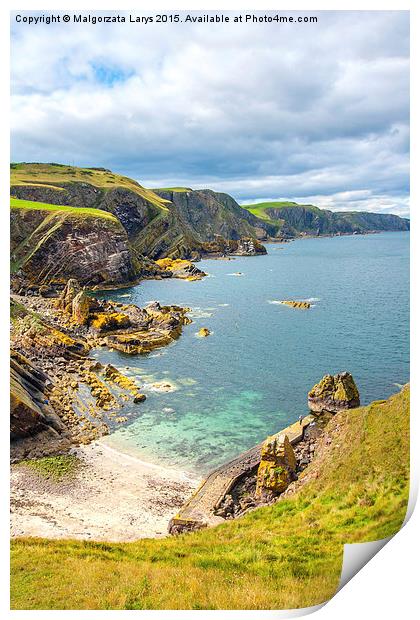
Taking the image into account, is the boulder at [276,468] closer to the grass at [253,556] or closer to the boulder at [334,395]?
the grass at [253,556]

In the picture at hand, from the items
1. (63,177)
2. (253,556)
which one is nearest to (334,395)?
(253,556)

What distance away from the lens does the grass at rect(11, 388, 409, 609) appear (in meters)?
11.7

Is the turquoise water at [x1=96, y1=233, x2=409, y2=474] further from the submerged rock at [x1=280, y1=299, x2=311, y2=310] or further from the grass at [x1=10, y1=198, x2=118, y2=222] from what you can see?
the grass at [x1=10, y1=198, x2=118, y2=222]

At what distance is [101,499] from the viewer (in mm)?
25156

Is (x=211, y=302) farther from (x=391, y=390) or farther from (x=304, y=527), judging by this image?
(x=304, y=527)

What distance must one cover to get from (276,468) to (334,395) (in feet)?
44.0

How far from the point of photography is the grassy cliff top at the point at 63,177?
135 metres

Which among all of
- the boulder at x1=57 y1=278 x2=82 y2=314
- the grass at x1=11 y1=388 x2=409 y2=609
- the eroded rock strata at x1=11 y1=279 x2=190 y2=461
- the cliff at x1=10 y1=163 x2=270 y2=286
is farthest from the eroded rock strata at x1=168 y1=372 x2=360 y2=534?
the cliff at x1=10 y1=163 x2=270 y2=286

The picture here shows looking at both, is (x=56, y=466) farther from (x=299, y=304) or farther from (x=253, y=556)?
(x=299, y=304)

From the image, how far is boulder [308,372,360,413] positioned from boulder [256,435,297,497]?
11159 mm

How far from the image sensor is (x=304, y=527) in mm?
14844

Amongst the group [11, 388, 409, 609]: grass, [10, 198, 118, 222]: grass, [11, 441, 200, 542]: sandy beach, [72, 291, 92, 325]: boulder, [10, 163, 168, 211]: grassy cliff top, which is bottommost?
[11, 441, 200, 542]: sandy beach

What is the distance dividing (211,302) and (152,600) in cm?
7578
